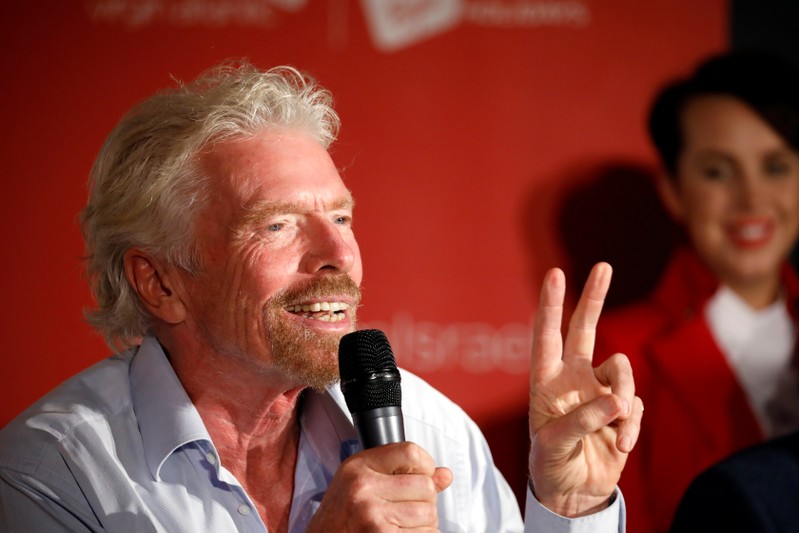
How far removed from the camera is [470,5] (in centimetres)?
269

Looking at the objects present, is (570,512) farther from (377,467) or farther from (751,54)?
(751,54)

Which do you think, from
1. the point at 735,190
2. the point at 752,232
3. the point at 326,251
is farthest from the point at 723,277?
the point at 326,251

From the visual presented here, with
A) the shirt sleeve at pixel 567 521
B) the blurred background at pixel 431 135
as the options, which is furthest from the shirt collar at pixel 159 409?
the blurred background at pixel 431 135

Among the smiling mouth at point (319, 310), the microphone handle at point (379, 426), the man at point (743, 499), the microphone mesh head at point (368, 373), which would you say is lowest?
the man at point (743, 499)

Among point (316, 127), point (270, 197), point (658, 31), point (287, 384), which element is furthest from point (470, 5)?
point (287, 384)

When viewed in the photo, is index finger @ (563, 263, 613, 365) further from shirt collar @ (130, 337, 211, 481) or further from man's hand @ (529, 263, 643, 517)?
shirt collar @ (130, 337, 211, 481)

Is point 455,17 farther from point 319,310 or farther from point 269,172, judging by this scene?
point 319,310

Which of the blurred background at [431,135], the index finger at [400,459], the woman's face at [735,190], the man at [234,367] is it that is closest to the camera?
the index finger at [400,459]

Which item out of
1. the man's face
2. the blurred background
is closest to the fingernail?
the man's face

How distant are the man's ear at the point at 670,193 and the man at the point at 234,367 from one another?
4.20 feet

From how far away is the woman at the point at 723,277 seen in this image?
105 inches

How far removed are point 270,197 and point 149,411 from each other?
0.45 m

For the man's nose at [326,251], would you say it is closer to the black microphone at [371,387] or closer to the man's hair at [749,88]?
the black microphone at [371,387]

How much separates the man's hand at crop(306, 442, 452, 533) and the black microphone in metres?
0.03
